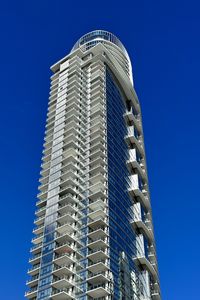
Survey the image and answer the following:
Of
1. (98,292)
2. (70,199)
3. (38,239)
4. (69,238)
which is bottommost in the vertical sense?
(98,292)

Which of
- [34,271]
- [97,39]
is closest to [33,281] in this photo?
[34,271]

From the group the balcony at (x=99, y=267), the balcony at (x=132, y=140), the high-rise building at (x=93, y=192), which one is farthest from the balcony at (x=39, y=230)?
the balcony at (x=132, y=140)

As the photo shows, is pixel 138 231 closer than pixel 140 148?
Yes

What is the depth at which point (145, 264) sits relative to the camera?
103812mm

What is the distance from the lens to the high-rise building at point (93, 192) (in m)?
87.1

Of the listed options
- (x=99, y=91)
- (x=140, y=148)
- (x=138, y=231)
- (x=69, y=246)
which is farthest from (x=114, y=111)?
(x=69, y=246)

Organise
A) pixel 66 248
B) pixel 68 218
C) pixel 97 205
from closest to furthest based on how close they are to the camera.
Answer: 1. pixel 66 248
2. pixel 68 218
3. pixel 97 205

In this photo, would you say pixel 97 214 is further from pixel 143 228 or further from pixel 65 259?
pixel 143 228

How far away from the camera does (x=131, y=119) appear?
134875 mm

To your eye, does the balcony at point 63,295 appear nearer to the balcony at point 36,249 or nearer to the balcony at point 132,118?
the balcony at point 36,249

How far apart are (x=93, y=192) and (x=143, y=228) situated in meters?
19.3

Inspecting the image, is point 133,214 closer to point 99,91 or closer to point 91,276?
point 91,276

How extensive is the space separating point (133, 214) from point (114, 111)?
3132cm

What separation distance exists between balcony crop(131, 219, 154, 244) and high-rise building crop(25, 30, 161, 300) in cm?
26
